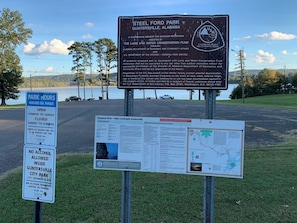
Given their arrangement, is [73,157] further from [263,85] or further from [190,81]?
[263,85]

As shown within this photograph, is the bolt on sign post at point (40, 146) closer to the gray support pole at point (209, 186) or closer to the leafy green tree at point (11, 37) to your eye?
the gray support pole at point (209, 186)

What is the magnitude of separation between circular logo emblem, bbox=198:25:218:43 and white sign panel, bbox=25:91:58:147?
4.93ft

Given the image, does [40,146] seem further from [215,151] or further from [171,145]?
[215,151]

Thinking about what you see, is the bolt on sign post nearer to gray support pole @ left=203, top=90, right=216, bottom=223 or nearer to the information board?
the information board

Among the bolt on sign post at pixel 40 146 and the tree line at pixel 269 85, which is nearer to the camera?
the bolt on sign post at pixel 40 146

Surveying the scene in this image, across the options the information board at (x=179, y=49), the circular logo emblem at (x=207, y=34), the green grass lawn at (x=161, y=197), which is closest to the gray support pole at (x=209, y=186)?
the information board at (x=179, y=49)

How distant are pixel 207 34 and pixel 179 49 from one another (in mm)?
302

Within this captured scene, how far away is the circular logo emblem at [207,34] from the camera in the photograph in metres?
3.01

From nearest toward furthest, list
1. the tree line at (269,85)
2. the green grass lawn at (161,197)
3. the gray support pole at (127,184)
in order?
the gray support pole at (127,184), the green grass lawn at (161,197), the tree line at (269,85)

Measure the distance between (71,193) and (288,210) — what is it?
308 cm

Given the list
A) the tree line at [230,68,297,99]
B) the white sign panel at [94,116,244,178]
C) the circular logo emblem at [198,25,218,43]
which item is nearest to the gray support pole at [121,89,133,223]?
the white sign panel at [94,116,244,178]

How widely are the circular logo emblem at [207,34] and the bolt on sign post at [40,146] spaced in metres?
1.50

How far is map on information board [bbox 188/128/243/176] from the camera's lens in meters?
2.99

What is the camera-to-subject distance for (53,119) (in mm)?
2910
